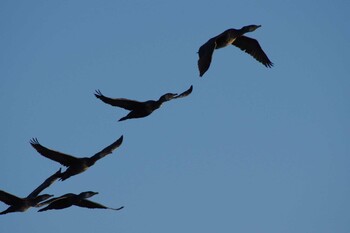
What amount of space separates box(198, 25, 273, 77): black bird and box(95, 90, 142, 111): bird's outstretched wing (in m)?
2.96

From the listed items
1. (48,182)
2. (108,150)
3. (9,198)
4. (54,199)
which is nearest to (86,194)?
(54,199)

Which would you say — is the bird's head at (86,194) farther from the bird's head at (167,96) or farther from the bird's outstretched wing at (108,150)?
the bird's head at (167,96)

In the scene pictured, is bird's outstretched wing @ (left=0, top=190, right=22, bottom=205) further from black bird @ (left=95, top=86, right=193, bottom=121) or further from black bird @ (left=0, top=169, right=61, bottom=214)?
black bird @ (left=95, top=86, right=193, bottom=121)

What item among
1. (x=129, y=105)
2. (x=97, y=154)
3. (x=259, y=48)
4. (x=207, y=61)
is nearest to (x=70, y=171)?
(x=97, y=154)

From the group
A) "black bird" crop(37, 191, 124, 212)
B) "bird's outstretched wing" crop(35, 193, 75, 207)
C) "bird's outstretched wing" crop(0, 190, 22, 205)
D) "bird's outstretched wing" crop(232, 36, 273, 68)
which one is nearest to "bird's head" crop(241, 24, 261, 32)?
"bird's outstretched wing" crop(232, 36, 273, 68)

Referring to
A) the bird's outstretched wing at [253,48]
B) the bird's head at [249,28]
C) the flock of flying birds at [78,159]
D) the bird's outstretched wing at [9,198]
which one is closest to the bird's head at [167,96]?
the flock of flying birds at [78,159]

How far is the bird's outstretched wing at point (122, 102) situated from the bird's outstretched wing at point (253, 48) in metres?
5.16

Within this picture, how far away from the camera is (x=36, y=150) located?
24.5 metres

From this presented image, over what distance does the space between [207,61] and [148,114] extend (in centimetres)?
359

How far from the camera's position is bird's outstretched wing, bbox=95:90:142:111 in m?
24.7

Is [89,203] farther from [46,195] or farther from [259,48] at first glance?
[259,48]

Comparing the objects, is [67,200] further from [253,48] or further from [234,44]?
[253,48]

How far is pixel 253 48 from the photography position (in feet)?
92.9

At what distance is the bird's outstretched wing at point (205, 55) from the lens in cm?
2136
